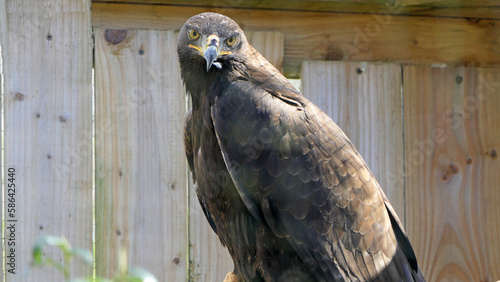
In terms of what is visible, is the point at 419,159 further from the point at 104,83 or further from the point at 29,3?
the point at 29,3

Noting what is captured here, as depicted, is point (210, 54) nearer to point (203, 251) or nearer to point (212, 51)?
point (212, 51)

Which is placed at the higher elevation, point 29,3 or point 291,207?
point 29,3

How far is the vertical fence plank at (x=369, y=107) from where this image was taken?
3.54m

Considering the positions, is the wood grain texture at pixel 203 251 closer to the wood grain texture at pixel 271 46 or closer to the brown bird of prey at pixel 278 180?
the brown bird of prey at pixel 278 180

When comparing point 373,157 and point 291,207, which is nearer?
point 291,207

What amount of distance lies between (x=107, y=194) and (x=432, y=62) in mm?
2061

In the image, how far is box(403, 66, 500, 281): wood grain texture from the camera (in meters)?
3.56

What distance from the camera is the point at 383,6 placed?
360cm

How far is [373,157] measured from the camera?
3535 mm

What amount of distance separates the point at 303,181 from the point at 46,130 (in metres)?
1.52

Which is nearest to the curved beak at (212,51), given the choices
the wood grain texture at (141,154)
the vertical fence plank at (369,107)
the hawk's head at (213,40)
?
the hawk's head at (213,40)

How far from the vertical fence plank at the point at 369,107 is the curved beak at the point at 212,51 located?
0.96 meters

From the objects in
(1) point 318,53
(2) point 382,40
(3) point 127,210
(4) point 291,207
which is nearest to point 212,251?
(3) point 127,210

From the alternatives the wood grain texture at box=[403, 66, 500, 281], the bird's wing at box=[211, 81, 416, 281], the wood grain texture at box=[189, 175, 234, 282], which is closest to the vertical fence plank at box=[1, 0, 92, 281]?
the wood grain texture at box=[189, 175, 234, 282]
